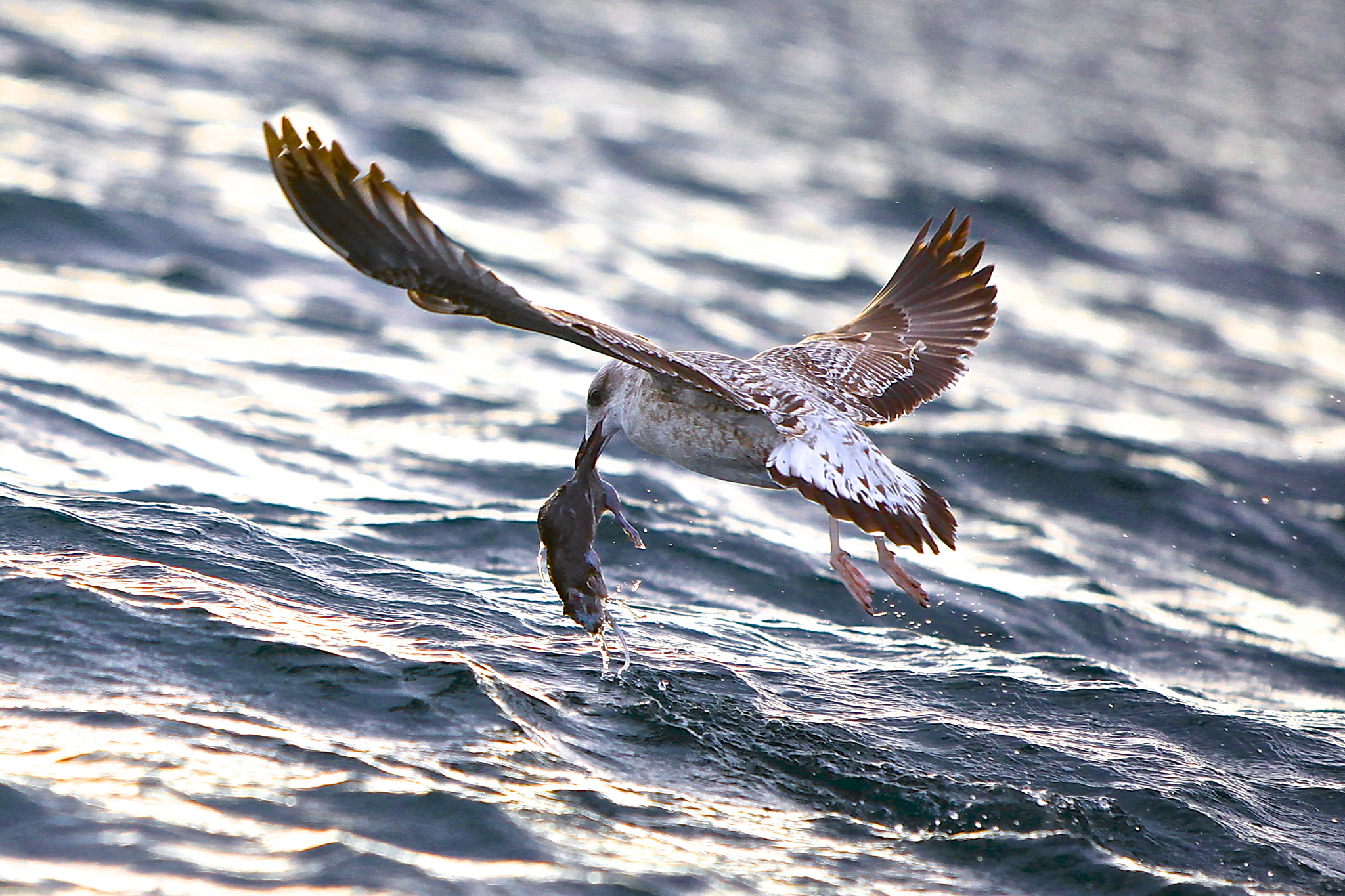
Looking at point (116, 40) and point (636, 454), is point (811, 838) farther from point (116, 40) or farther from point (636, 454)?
point (116, 40)

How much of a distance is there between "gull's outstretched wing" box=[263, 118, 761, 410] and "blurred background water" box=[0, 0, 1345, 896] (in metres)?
1.37

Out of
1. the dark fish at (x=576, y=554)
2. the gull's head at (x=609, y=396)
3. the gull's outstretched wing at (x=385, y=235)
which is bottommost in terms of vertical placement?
the dark fish at (x=576, y=554)

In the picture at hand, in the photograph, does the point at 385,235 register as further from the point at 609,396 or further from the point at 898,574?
the point at 898,574

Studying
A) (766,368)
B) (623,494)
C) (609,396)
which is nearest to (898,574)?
(766,368)

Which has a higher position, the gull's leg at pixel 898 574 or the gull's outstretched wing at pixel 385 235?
the gull's outstretched wing at pixel 385 235

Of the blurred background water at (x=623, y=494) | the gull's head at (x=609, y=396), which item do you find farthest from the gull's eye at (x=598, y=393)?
the blurred background water at (x=623, y=494)

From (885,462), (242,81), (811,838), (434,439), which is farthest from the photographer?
(242,81)

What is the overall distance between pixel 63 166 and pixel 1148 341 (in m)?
10.0

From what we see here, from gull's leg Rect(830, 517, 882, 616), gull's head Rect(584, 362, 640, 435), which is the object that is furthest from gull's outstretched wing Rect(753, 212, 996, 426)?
gull's leg Rect(830, 517, 882, 616)

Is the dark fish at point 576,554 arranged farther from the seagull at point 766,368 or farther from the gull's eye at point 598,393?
the gull's eye at point 598,393

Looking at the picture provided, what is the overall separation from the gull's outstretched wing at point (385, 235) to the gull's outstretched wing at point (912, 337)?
83.6 inches

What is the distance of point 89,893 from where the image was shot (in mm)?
3352

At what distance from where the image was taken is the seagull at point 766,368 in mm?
3988

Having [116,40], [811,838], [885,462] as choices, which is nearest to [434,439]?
[885,462]
